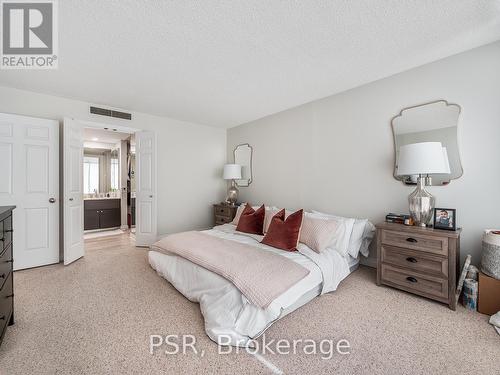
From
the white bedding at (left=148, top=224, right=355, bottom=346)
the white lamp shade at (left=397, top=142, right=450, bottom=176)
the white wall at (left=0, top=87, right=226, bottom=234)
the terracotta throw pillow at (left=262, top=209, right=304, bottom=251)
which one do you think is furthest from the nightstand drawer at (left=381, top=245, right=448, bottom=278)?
the white wall at (left=0, top=87, right=226, bottom=234)

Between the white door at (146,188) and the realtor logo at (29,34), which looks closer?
Result: the realtor logo at (29,34)

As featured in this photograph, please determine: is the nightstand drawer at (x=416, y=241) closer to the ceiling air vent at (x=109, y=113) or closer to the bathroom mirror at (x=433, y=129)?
the bathroom mirror at (x=433, y=129)

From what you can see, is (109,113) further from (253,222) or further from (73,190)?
(253,222)

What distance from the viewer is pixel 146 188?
13.9ft

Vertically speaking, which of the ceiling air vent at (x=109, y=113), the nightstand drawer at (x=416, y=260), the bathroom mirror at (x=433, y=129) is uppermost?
the ceiling air vent at (x=109, y=113)

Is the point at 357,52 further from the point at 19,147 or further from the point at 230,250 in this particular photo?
the point at 19,147

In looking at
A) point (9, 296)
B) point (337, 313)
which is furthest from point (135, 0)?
point (337, 313)

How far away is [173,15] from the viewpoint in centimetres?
176

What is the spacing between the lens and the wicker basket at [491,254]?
1907 mm

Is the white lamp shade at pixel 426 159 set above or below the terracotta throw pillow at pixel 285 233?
above

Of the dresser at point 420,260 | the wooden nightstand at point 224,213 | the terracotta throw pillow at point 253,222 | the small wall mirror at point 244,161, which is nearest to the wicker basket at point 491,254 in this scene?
the dresser at point 420,260

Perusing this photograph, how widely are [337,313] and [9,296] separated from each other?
9.06 feet

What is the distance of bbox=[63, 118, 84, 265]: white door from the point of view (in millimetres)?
3209

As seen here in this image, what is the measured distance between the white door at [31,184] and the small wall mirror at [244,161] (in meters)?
3.17
